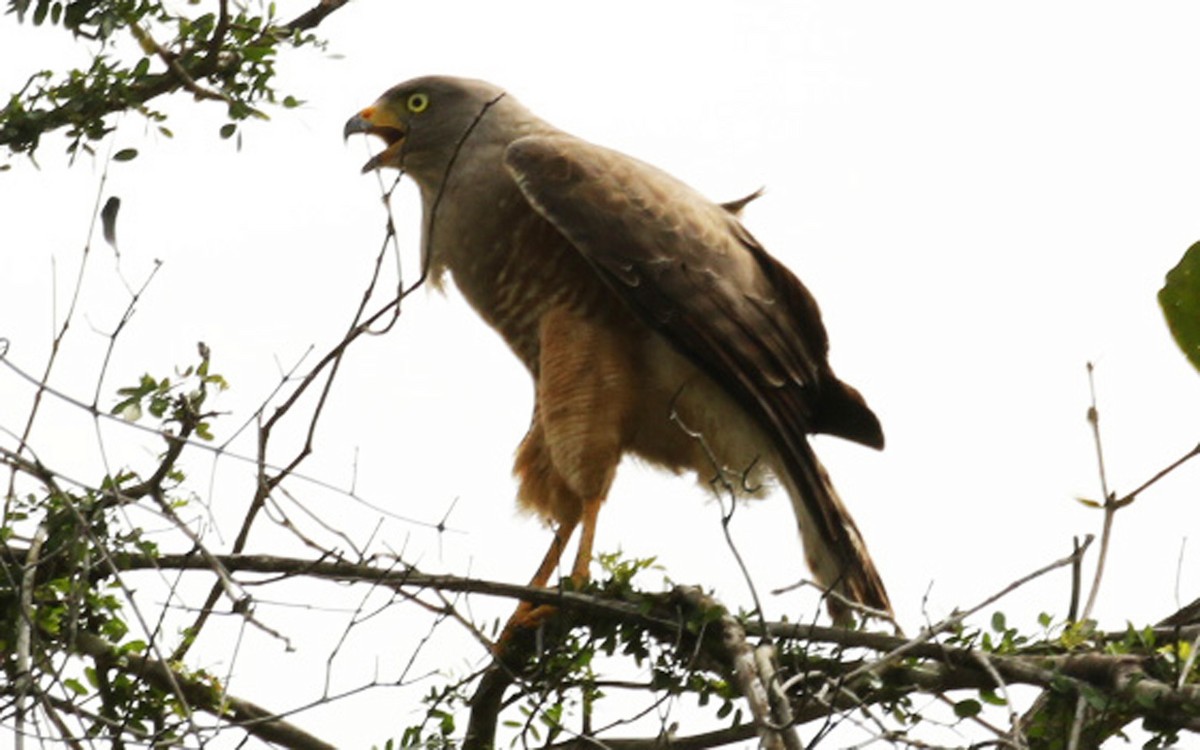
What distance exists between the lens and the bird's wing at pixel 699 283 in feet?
17.3

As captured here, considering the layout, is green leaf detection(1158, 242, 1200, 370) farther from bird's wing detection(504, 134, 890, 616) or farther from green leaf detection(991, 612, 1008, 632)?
bird's wing detection(504, 134, 890, 616)

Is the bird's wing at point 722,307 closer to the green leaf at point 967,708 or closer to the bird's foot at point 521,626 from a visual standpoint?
the bird's foot at point 521,626

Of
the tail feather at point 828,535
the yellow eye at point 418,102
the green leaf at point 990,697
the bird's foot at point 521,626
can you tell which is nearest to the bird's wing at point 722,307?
the tail feather at point 828,535

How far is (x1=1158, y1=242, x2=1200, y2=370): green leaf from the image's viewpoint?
3.15 meters

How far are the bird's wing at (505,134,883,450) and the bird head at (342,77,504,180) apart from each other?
41 cm

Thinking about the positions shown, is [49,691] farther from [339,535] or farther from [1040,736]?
[1040,736]

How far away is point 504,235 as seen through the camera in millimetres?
5484

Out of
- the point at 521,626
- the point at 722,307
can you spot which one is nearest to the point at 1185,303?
the point at 521,626

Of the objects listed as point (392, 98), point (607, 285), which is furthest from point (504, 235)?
point (392, 98)

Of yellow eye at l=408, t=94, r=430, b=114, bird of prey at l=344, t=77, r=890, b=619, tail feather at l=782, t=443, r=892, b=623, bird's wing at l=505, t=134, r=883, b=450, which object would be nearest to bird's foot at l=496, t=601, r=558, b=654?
bird of prey at l=344, t=77, r=890, b=619

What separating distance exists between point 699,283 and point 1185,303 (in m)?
2.33

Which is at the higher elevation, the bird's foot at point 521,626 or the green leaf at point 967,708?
the bird's foot at point 521,626

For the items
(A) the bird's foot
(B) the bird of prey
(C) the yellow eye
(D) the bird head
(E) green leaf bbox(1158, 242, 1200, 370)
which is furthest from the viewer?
(C) the yellow eye

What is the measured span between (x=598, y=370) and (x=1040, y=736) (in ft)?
6.43
